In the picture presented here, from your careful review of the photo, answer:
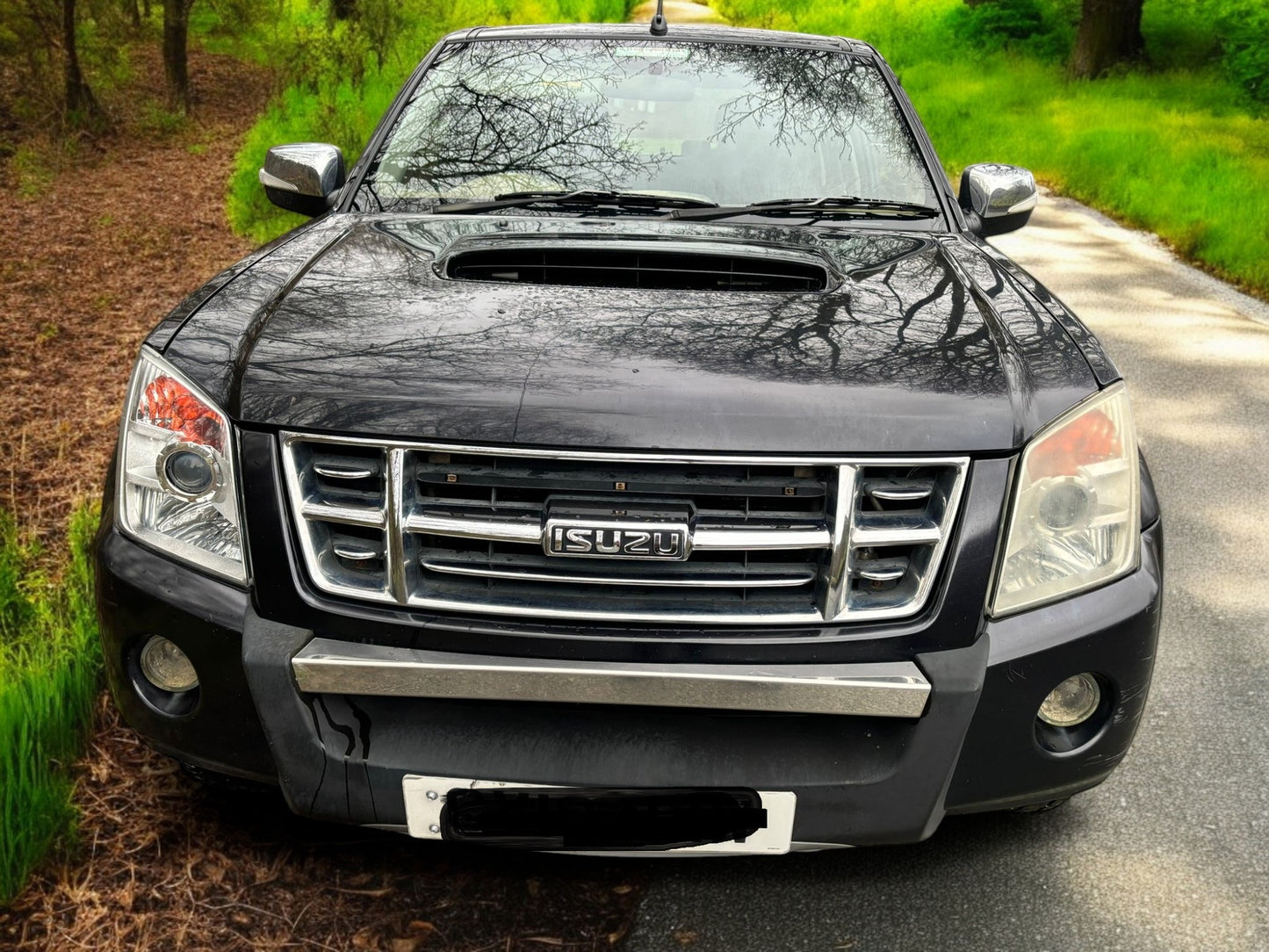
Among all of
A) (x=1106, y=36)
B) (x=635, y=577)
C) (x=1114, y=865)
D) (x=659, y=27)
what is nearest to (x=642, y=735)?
(x=635, y=577)

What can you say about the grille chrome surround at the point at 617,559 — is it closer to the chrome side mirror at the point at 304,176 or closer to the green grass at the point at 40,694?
the green grass at the point at 40,694

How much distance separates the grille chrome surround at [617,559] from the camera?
7.61ft

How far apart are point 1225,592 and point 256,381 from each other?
338cm

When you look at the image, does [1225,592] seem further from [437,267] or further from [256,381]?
[256,381]

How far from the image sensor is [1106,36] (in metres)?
17.9

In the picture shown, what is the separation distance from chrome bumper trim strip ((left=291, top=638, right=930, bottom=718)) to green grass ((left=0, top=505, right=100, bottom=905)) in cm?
82

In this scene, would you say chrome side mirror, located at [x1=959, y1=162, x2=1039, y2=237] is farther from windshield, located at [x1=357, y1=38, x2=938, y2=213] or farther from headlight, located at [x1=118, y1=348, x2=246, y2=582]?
headlight, located at [x1=118, y1=348, x2=246, y2=582]

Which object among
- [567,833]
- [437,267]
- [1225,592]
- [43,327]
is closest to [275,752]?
[567,833]

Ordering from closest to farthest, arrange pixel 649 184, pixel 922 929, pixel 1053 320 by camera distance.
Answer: pixel 922 929
pixel 1053 320
pixel 649 184

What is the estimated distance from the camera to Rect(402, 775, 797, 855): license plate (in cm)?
231

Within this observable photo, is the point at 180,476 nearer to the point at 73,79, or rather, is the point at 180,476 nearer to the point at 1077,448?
the point at 1077,448

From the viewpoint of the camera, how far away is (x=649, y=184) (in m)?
3.60

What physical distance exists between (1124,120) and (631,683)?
1405 cm

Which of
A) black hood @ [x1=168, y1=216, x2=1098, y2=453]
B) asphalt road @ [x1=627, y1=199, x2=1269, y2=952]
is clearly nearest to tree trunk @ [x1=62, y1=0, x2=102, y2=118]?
black hood @ [x1=168, y1=216, x2=1098, y2=453]
